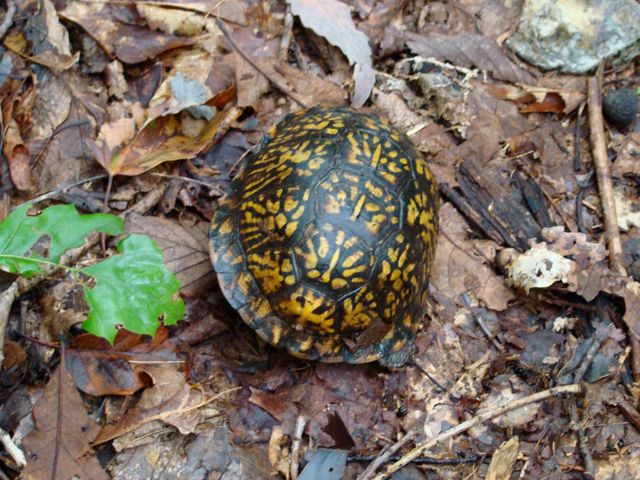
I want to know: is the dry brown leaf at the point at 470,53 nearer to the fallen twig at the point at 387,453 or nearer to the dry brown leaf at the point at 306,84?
the dry brown leaf at the point at 306,84

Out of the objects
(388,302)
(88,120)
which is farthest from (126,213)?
(388,302)

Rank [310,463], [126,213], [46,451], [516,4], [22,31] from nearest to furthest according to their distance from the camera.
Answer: [46,451], [310,463], [126,213], [22,31], [516,4]

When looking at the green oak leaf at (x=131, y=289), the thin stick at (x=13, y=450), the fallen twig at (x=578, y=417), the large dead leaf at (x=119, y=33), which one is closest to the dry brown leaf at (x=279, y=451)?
the green oak leaf at (x=131, y=289)

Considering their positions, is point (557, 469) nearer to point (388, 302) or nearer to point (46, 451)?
point (388, 302)

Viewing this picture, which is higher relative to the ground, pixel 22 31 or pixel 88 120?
pixel 22 31

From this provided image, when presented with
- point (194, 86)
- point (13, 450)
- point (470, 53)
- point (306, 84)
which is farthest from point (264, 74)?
point (13, 450)
